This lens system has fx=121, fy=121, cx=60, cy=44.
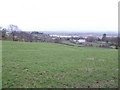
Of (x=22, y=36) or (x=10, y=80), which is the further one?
(x=22, y=36)

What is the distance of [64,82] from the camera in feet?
18.0

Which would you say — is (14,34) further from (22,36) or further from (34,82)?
(34,82)

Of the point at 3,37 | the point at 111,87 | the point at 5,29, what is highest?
the point at 5,29

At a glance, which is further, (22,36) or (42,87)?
(22,36)

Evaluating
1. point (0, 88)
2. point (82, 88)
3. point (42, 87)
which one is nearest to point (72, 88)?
point (82, 88)

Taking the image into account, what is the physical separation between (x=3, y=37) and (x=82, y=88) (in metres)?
43.0

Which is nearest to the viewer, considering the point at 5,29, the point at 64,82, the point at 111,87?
the point at 111,87

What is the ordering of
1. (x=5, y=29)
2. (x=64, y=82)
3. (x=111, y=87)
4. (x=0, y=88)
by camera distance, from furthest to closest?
(x=5, y=29) → (x=64, y=82) → (x=111, y=87) → (x=0, y=88)

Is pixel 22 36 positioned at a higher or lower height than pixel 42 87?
higher

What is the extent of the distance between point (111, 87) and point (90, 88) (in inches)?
37.0

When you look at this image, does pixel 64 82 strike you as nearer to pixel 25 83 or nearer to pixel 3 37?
pixel 25 83

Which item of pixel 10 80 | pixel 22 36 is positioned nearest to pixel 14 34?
pixel 22 36

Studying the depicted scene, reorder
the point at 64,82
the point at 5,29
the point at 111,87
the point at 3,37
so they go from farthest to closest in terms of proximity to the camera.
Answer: the point at 5,29 → the point at 3,37 → the point at 64,82 → the point at 111,87

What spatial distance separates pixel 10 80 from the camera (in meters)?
5.58
